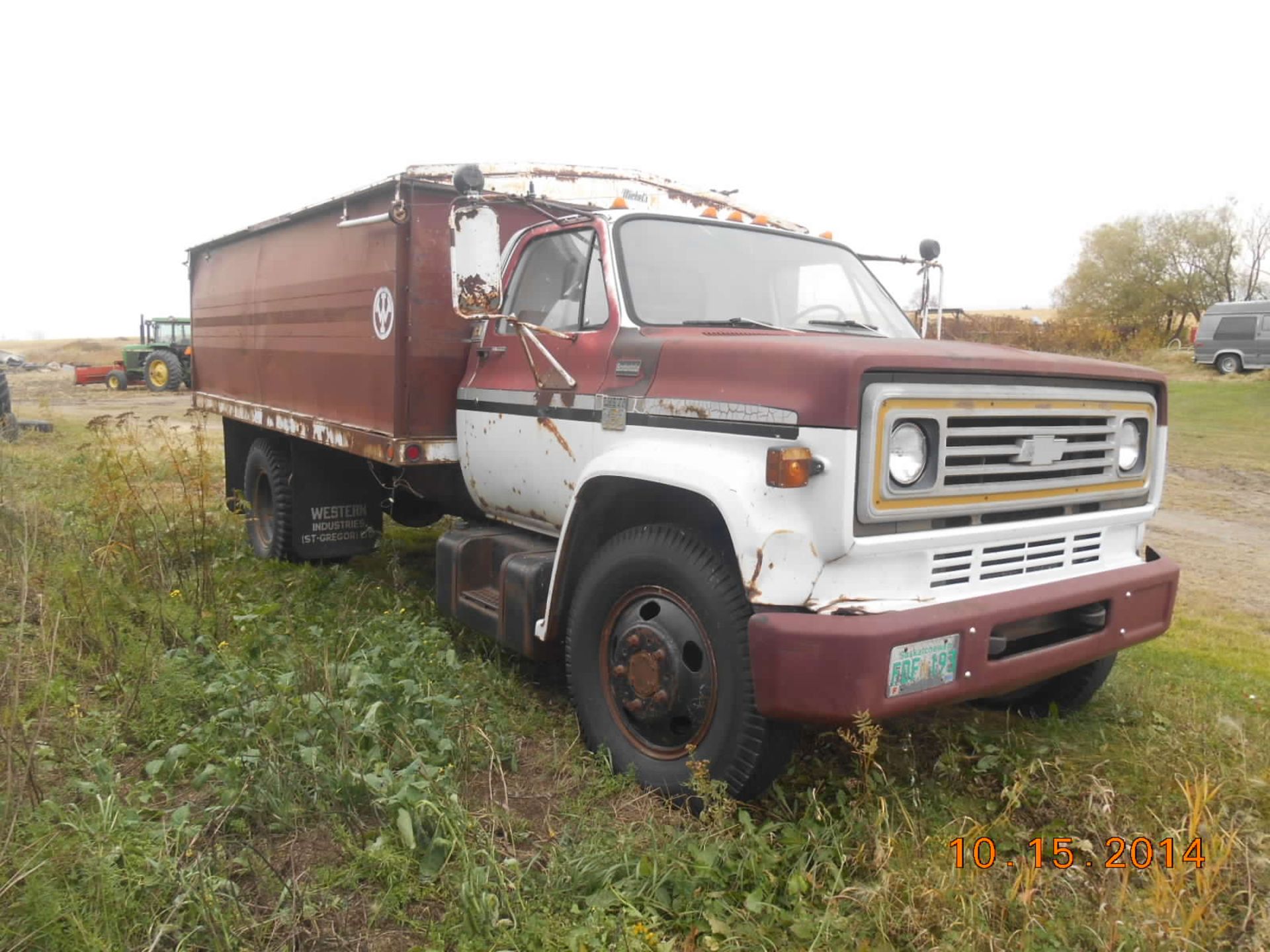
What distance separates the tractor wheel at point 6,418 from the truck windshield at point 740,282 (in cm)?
1174

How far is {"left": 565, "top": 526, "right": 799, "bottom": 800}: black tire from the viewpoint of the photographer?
3.10m

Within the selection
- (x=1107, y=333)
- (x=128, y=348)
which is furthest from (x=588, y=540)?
(x=1107, y=333)

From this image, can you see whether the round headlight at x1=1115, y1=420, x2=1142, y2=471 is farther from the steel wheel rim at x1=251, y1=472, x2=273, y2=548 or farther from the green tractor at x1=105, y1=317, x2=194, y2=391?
the green tractor at x1=105, y1=317, x2=194, y2=391

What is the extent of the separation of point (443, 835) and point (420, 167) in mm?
3537

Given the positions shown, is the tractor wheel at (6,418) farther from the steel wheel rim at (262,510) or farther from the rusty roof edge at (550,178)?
the rusty roof edge at (550,178)

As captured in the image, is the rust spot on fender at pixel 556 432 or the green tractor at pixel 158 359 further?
the green tractor at pixel 158 359

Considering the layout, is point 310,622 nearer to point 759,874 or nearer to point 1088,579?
point 759,874

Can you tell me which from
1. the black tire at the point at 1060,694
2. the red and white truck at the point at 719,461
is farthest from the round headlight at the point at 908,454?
the black tire at the point at 1060,694

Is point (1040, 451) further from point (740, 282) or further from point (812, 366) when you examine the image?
point (740, 282)

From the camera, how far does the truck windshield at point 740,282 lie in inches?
159

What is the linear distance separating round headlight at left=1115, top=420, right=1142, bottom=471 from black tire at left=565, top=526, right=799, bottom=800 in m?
1.68

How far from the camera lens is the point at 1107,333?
1296 inches

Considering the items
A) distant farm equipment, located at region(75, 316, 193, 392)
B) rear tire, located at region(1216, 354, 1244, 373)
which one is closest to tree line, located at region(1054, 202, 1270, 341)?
rear tire, located at region(1216, 354, 1244, 373)

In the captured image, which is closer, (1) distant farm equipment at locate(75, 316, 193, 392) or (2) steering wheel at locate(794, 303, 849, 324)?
(2) steering wheel at locate(794, 303, 849, 324)
